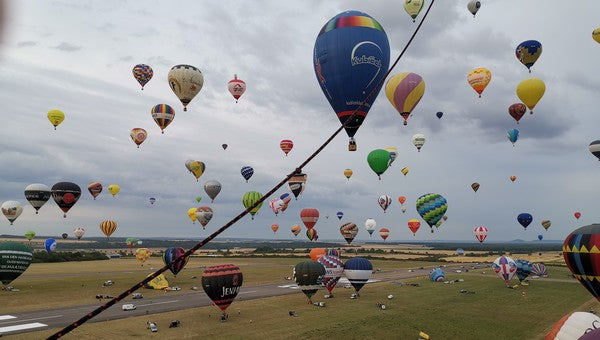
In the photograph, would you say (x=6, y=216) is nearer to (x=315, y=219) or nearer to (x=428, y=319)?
(x=315, y=219)

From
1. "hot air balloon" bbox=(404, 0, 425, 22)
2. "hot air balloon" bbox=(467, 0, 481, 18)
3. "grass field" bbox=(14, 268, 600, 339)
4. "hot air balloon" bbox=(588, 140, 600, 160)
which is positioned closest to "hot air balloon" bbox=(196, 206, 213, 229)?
"grass field" bbox=(14, 268, 600, 339)

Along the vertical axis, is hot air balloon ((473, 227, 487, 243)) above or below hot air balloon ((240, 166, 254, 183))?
below

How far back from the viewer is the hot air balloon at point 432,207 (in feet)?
206

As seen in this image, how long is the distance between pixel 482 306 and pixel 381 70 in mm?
34444

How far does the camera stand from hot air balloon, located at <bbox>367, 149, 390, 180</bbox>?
55.7 meters

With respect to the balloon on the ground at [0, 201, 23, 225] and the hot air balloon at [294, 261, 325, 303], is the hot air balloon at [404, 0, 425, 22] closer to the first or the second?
the hot air balloon at [294, 261, 325, 303]

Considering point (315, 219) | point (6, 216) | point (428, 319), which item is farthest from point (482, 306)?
point (6, 216)

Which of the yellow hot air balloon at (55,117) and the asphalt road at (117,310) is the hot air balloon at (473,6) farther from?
the yellow hot air balloon at (55,117)

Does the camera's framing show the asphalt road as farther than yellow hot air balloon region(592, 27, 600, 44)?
No

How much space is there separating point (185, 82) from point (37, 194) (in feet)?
107

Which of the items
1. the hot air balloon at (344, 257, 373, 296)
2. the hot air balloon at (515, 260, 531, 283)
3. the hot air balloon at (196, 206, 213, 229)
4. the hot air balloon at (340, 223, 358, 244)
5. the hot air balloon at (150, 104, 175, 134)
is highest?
the hot air balloon at (150, 104, 175, 134)

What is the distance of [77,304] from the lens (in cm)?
4666

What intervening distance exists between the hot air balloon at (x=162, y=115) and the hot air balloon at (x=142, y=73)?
512 centimetres

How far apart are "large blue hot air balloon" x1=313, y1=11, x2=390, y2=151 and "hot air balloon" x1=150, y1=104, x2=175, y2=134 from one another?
44295mm
